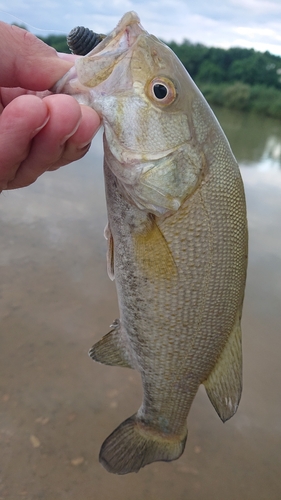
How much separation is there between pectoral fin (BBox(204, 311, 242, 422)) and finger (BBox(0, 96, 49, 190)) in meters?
1.15

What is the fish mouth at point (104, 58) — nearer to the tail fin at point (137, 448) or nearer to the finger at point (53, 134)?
the finger at point (53, 134)

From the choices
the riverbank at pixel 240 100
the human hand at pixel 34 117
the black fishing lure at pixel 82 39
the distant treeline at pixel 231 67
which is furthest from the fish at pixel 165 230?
the distant treeline at pixel 231 67

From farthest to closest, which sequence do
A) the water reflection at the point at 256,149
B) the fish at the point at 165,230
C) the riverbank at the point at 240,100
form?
the riverbank at the point at 240,100 → the water reflection at the point at 256,149 → the fish at the point at 165,230

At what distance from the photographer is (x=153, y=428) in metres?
1.88

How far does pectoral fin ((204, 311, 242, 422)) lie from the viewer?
169 cm

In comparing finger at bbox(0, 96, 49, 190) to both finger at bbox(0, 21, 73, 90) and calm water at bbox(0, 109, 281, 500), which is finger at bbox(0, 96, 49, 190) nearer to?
finger at bbox(0, 21, 73, 90)

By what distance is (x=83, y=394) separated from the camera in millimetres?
2986

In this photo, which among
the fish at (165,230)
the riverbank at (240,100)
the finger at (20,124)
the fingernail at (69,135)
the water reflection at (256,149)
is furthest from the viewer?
the riverbank at (240,100)

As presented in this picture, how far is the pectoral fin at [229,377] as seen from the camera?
1688 mm

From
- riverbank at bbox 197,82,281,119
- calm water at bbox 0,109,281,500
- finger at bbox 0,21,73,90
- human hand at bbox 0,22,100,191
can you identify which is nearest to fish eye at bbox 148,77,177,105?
human hand at bbox 0,22,100,191

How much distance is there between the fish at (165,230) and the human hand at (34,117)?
0.35ft

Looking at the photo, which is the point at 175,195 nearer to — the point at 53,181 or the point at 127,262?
the point at 127,262

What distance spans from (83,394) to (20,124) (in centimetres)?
239

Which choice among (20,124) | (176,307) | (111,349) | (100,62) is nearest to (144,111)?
(100,62)
